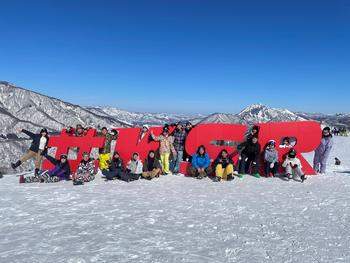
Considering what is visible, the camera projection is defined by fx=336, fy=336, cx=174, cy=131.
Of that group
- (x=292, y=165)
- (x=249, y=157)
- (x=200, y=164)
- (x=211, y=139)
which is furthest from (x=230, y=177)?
(x=292, y=165)

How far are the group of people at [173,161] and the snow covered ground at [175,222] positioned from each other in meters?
1.04

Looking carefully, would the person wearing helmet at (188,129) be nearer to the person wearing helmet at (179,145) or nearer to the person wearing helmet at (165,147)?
the person wearing helmet at (179,145)

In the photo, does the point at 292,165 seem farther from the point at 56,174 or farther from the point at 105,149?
the point at 56,174

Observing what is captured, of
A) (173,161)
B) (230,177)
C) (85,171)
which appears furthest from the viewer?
(173,161)

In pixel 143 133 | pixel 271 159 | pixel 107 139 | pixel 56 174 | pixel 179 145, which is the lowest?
pixel 56 174

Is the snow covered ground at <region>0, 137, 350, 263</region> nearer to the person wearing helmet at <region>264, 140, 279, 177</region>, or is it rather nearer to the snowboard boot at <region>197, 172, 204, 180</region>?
the snowboard boot at <region>197, 172, 204, 180</region>

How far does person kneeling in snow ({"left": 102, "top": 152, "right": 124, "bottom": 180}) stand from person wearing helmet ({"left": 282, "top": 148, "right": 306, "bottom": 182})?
6741 millimetres

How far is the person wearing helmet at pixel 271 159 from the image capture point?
13961 millimetres

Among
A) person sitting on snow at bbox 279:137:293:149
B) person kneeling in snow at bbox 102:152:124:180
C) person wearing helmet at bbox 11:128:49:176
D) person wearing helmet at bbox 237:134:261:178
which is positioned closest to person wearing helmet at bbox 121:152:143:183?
person kneeling in snow at bbox 102:152:124:180

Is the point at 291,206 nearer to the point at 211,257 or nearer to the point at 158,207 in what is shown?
the point at 158,207

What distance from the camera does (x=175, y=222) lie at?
7.99 m

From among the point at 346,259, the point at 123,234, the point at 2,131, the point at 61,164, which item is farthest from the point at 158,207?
the point at 2,131

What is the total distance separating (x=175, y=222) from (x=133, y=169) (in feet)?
20.9

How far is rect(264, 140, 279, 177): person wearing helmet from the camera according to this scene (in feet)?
45.8
